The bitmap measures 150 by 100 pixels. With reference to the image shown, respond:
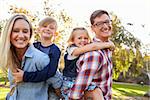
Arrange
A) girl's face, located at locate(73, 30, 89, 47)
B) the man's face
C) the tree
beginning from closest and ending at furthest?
the man's face, girl's face, located at locate(73, 30, 89, 47), the tree

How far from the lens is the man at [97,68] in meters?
2.52

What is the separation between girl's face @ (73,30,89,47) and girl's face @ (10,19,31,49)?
2.72 feet

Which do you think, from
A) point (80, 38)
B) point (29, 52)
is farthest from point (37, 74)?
point (80, 38)

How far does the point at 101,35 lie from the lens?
106 inches

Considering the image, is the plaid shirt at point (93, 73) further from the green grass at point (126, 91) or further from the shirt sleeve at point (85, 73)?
the green grass at point (126, 91)

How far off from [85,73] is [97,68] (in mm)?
94

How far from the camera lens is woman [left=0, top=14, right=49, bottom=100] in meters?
2.51

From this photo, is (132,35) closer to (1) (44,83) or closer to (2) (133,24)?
(2) (133,24)

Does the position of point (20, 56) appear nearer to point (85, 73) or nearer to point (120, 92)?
point (85, 73)

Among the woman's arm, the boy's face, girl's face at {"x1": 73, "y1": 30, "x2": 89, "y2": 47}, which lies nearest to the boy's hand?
the woman's arm

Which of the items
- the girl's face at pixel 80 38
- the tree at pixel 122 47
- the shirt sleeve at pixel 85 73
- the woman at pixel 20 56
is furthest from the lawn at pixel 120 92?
the shirt sleeve at pixel 85 73

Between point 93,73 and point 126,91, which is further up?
point 93,73

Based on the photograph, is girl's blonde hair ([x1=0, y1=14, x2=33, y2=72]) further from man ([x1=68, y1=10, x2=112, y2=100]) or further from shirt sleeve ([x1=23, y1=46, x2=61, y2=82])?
man ([x1=68, y1=10, x2=112, y2=100])

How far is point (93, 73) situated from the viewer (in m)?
2.52
